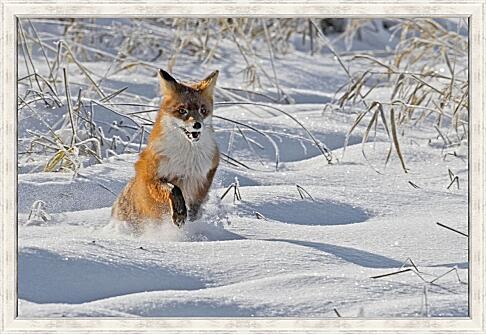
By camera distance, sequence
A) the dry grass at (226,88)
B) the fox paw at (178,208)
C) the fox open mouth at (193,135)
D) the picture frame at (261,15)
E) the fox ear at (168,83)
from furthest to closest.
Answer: the dry grass at (226,88)
the fox ear at (168,83)
the fox open mouth at (193,135)
the fox paw at (178,208)
the picture frame at (261,15)

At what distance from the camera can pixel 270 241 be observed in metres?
3.75

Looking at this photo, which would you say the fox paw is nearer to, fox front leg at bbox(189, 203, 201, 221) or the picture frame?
fox front leg at bbox(189, 203, 201, 221)

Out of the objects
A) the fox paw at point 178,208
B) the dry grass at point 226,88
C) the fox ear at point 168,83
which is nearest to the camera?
the fox paw at point 178,208

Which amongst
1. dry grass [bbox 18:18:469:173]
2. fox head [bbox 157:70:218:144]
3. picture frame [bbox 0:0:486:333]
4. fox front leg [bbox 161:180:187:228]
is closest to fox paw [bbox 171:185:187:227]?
fox front leg [bbox 161:180:187:228]

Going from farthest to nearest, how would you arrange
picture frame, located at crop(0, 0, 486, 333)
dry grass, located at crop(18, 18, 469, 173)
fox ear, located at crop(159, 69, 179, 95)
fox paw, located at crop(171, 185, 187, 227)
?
1. dry grass, located at crop(18, 18, 469, 173)
2. fox ear, located at crop(159, 69, 179, 95)
3. fox paw, located at crop(171, 185, 187, 227)
4. picture frame, located at crop(0, 0, 486, 333)

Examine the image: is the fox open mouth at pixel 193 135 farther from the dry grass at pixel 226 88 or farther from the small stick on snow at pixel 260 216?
the dry grass at pixel 226 88

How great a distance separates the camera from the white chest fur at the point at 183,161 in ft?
13.6

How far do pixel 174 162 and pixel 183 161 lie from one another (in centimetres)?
4

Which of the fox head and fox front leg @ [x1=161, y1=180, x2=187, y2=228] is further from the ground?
the fox head

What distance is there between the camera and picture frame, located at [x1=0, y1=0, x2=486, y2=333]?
3.01 m

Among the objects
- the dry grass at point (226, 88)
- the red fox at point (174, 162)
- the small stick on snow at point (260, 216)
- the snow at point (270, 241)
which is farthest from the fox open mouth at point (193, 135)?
the dry grass at point (226, 88)

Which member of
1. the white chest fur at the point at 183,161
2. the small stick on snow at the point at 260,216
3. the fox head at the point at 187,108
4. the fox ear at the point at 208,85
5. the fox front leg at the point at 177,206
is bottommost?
the small stick on snow at the point at 260,216

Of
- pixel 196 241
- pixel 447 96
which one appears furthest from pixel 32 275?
pixel 447 96

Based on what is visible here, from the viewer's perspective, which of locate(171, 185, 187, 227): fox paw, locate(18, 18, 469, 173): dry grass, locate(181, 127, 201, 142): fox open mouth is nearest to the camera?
locate(171, 185, 187, 227): fox paw
